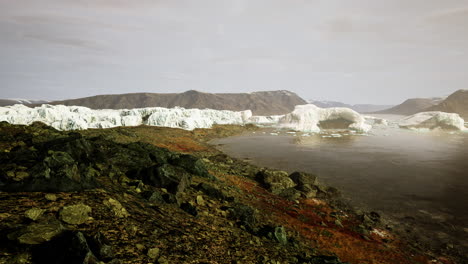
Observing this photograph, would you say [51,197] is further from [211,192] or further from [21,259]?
[211,192]

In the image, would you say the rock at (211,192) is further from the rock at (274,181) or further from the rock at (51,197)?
the rock at (274,181)

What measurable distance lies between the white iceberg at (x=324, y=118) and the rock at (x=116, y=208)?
65.8 m

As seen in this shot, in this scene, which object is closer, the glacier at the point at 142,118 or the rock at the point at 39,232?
the rock at the point at 39,232

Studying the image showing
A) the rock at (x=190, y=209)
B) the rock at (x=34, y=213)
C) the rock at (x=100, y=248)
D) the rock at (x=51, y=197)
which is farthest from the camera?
the rock at (x=190, y=209)

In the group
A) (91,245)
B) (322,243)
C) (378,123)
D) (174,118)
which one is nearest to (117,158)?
(91,245)

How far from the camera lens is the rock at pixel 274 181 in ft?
54.3

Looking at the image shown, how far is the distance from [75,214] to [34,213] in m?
0.62

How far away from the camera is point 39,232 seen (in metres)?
3.43

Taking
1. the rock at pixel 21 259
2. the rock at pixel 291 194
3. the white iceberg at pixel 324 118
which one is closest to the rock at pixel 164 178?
the rock at pixel 21 259

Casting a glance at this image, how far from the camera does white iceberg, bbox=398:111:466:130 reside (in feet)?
236

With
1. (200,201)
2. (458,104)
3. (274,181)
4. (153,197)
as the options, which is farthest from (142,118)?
(458,104)

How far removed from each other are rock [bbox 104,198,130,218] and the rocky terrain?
2 centimetres

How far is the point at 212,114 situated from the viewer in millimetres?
95438

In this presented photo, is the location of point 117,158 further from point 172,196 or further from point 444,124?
point 444,124
